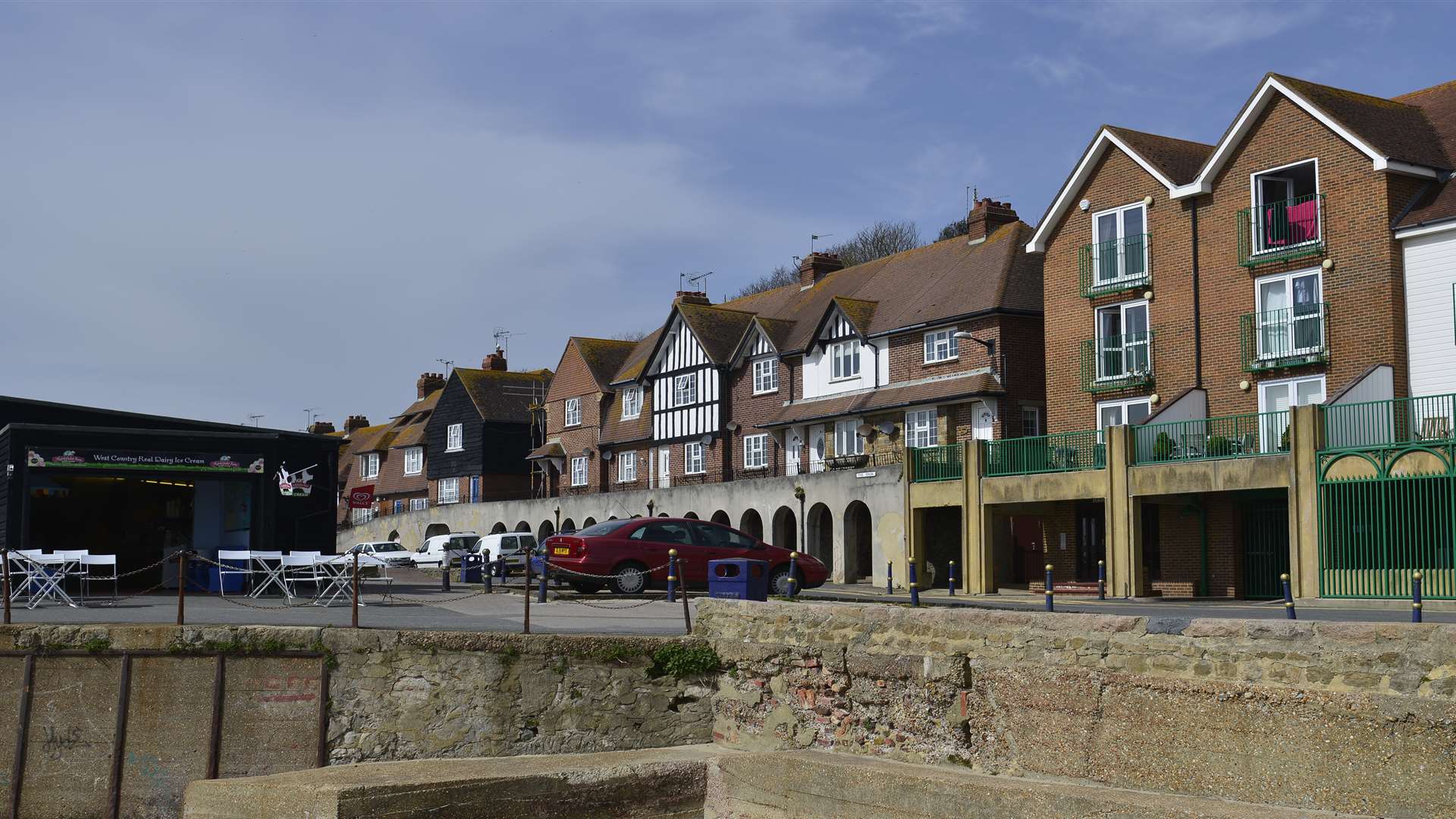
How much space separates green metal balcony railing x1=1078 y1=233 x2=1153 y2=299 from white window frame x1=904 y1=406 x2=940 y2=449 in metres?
6.96

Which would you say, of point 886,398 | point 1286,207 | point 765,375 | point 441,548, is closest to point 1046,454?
point 1286,207

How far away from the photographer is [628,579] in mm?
24250

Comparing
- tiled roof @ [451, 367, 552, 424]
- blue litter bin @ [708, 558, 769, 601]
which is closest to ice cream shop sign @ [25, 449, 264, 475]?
blue litter bin @ [708, 558, 769, 601]

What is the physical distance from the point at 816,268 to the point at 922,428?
1462cm

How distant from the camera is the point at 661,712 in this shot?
15.3 m

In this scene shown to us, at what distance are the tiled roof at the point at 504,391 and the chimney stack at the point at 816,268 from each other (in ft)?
62.9

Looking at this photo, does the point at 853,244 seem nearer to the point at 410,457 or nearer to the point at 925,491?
the point at 410,457

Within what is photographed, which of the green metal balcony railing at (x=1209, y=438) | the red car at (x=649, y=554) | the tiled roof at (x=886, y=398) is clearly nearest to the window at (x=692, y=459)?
the tiled roof at (x=886, y=398)

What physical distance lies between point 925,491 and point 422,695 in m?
23.1

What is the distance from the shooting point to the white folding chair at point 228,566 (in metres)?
22.2

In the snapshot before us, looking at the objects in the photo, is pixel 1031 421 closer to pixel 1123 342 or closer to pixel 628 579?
pixel 1123 342

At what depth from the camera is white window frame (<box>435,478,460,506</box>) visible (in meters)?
68.9

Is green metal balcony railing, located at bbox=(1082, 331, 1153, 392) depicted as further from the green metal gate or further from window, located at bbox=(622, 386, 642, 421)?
window, located at bbox=(622, 386, 642, 421)

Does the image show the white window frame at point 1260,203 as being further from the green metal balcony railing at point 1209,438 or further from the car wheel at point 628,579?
the car wheel at point 628,579
